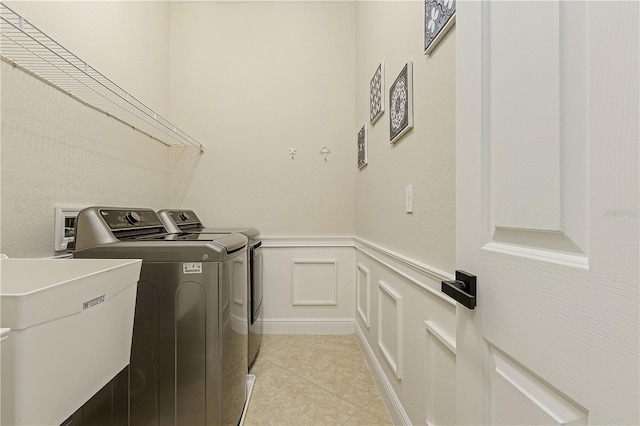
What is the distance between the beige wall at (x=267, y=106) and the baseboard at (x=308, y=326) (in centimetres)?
79

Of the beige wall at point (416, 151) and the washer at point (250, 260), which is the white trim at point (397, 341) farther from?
the washer at point (250, 260)

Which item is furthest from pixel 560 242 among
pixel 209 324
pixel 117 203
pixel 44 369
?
pixel 117 203

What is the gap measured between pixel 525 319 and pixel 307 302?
2271 millimetres

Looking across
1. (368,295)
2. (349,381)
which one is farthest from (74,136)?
(349,381)

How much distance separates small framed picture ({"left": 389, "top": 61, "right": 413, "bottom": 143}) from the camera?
121cm

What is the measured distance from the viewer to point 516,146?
50 cm

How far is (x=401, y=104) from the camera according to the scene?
1317 millimetres

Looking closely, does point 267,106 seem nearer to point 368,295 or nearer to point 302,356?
point 368,295

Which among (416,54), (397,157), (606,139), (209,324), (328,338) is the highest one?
(416,54)

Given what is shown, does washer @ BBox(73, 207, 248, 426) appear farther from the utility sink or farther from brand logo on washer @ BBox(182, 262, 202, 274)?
the utility sink

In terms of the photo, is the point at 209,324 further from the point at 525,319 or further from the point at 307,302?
the point at 307,302

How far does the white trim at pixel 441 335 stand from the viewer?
0.86 m

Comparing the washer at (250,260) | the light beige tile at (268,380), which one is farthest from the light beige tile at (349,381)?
the washer at (250,260)

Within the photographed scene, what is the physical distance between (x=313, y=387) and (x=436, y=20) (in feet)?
6.35
